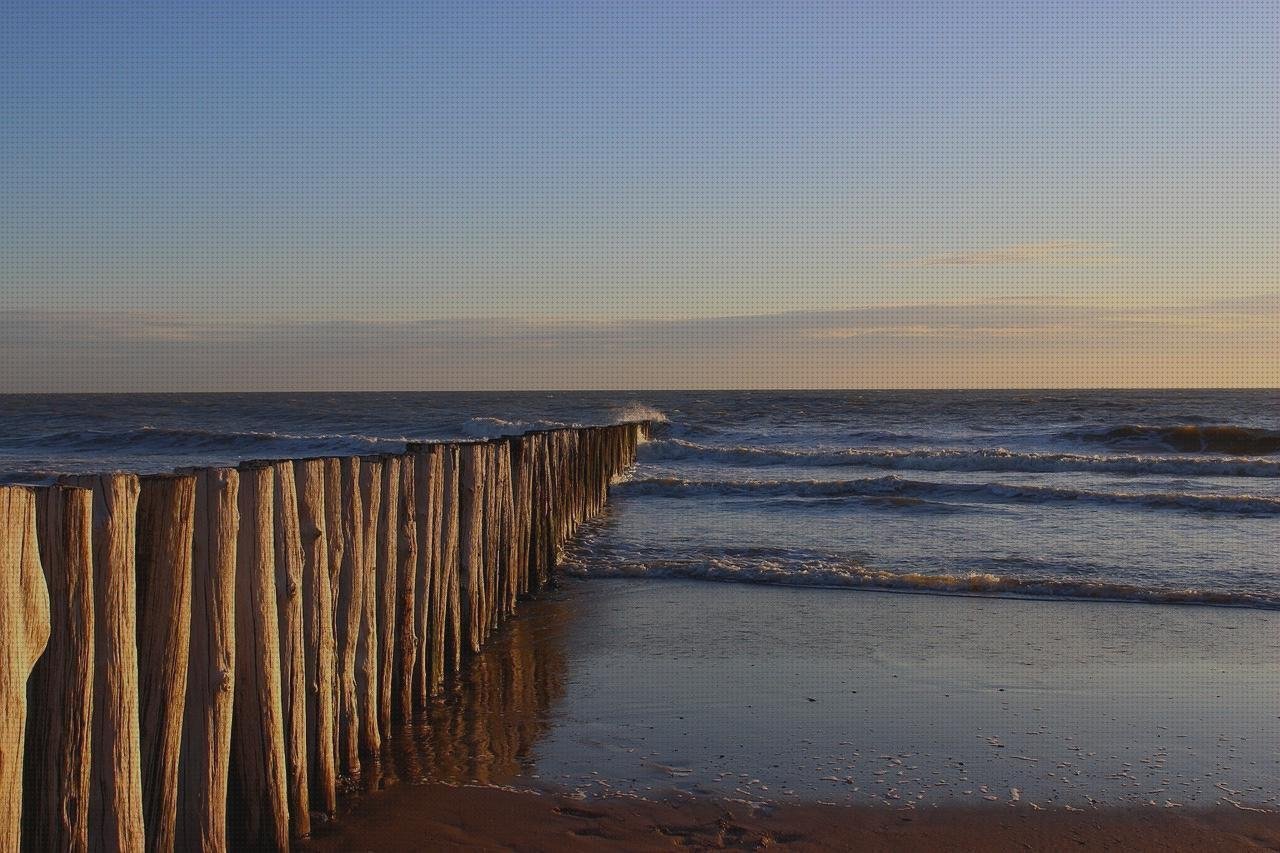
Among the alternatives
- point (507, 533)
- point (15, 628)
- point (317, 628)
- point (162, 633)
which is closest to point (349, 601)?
point (317, 628)

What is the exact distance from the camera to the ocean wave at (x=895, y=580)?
366 inches

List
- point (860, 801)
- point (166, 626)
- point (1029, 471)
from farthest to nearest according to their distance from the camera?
point (1029, 471) < point (860, 801) < point (166, 626)

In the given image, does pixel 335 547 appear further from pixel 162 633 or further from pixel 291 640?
Result: pixel 162 633

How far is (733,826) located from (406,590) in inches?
77.2

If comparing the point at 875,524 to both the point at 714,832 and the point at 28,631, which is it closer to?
the point at 714,832

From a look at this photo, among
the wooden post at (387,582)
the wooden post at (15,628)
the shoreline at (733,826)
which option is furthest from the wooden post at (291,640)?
the wooden post at (15,628)

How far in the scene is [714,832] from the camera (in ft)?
14.2

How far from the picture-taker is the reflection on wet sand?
4.91 meters

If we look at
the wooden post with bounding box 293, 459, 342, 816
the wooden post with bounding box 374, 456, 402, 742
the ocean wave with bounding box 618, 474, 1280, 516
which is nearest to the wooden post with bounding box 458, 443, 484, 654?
the wooden post with bounding box 374, 456, 402, 742

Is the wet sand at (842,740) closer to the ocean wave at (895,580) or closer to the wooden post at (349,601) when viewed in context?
the wooden post at (349,601)

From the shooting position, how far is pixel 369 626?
481 cm

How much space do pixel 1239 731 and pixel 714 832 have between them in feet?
9.76

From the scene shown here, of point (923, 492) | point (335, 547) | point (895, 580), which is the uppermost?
point (335, 547)

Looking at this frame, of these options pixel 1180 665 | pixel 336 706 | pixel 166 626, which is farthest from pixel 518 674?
pixel 1180 665
